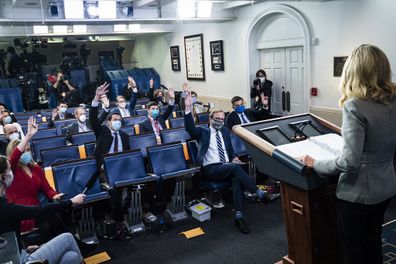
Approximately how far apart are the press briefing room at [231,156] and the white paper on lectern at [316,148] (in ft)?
0.04

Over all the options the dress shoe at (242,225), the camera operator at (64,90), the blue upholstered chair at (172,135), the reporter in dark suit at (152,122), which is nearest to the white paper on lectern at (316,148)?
the dress shoe at (242,225)

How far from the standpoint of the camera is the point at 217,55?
9867 mm

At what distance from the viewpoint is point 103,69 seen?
13570mm

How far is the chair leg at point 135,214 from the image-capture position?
3.80 meters

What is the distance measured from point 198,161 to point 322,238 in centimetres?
232

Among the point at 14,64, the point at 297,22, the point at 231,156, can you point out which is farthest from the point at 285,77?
the point at 14,64

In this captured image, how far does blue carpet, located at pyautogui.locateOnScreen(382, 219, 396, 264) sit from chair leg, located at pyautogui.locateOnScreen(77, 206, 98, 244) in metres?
2.63

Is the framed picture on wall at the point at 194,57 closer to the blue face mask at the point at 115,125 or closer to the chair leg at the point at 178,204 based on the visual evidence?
the blue face mask at the point at 115,125

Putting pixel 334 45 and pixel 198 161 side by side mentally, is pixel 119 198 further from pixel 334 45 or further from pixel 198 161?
pixel 334 45

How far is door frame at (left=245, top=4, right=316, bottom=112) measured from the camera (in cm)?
710

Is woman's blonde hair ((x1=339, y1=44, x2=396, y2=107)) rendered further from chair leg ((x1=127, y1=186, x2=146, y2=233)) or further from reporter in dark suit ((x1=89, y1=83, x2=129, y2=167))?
reporter in dark suit ((x1=89, y1=83, x2=129, y2=167))

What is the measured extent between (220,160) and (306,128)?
200 cm

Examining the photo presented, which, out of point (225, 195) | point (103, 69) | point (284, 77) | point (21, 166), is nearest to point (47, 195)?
point (21, 166)

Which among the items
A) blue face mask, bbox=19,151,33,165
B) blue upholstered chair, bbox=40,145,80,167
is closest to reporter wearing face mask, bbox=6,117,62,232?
blue face mask, bbox=19,151,33,165
